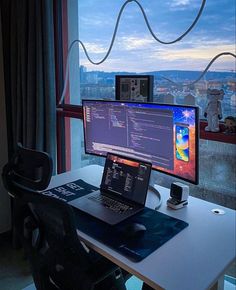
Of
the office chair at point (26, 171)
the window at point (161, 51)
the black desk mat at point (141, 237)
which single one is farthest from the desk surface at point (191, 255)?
the window at point (161, 51)

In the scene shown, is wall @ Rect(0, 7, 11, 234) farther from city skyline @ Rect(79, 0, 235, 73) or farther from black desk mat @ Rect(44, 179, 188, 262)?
black desk mat @ Rect(44, 179, 188, 262)

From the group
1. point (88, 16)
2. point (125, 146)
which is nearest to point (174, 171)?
point (125, 146)

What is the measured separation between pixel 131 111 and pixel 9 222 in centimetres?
172

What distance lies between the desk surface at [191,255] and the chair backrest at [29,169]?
0.95ft

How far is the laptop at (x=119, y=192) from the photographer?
1.32m

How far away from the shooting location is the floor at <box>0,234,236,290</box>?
189 centimetres

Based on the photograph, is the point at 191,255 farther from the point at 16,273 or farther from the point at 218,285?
the point at 16,273

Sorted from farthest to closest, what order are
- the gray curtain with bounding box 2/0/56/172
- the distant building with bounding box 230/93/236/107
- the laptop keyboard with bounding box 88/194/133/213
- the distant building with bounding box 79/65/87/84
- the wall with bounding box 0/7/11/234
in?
the wall with bounding box 0/7/11/234
the distant building with bounding box 79/65/87/84
the gray curtain with bounding box 2/0/56/172
the distant building with bounding box 230/93/236/107
the laptop keyboard with bounding box 88/194/133/213

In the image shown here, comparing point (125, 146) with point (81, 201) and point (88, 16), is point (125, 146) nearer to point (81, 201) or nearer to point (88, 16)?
point (81, 201)

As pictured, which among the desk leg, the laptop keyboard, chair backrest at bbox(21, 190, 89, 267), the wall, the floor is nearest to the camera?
chair backrest at bbox(21, 190, 89, 267)

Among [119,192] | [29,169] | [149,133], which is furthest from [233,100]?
[29,169]

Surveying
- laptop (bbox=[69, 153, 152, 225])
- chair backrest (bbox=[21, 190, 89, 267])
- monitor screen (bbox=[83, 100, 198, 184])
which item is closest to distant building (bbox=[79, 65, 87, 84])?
monitor screen (bbox=[83, 100, 198, 184])

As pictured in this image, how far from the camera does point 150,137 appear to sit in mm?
1443

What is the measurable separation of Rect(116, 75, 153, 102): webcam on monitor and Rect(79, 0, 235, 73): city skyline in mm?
262
